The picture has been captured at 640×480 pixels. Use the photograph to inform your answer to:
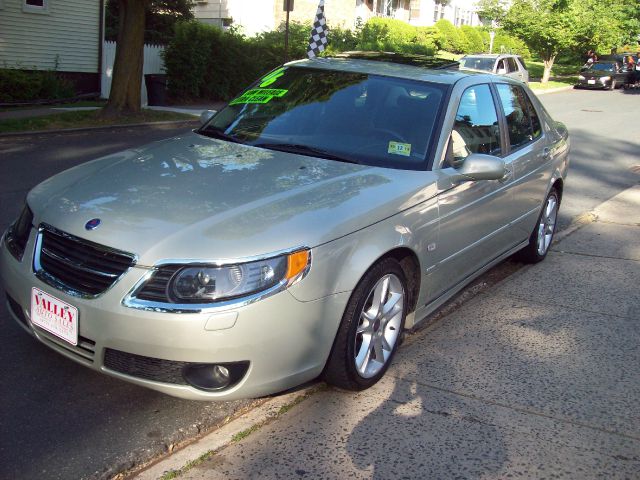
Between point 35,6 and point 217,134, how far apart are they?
16.8 m

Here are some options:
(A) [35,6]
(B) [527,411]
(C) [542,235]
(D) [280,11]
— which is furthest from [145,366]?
(D) [280,11]

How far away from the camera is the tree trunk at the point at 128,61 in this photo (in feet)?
48.2

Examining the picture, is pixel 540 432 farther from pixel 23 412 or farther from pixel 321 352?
pixel 23 412

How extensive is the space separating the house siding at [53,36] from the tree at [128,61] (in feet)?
16.7

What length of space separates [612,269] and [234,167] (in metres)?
3.82

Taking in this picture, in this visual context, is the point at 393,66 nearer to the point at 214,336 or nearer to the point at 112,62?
the point at 214,336

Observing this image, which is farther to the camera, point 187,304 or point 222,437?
point 222,437

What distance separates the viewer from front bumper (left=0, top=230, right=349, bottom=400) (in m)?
2.97

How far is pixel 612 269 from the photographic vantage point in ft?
A: 20.4

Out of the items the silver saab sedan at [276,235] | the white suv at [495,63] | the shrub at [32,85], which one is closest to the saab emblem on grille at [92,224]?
the silver saab sedan at [276,235]

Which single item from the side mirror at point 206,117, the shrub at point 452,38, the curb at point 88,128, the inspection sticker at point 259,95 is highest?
the shrub at point 452,38

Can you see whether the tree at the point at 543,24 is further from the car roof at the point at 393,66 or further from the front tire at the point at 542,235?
the car roof at the point at 393,66

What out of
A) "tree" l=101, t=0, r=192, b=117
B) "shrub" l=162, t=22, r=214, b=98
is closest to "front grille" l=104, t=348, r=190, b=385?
"tree" l=101, t=0, r=192, b=117

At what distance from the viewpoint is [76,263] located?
3.20 m
